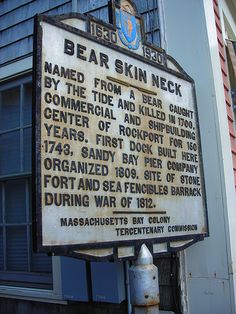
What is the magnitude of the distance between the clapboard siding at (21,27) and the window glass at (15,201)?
1490 mm

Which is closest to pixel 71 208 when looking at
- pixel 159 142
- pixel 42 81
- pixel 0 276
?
pixel 42 81

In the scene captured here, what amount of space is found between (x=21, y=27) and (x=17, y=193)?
2.00m

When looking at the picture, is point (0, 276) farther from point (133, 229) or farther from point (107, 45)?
point (107, 45)

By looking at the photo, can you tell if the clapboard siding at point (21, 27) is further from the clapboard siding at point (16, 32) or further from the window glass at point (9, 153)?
the window glass at point (9, 153)

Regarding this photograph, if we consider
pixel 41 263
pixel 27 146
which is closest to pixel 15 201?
pixel 27 146

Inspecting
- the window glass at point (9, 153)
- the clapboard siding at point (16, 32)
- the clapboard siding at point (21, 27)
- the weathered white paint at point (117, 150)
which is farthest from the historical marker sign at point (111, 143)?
the window glass at point (9, 153)

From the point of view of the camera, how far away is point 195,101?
3.77 m

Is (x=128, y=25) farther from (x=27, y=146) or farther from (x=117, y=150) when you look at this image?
(x=27, y=146)

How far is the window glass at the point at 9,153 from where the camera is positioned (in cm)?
495

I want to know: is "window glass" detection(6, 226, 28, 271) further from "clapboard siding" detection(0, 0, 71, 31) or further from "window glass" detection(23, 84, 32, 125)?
"clapboard siding" detection(0, 0, 71, 31)

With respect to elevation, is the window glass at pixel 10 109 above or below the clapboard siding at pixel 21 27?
below

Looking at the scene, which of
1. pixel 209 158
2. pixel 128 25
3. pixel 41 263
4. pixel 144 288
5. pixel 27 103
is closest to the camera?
pixel 144 288

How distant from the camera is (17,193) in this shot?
16.1 ft

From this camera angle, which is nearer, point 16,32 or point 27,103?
point 27,103
